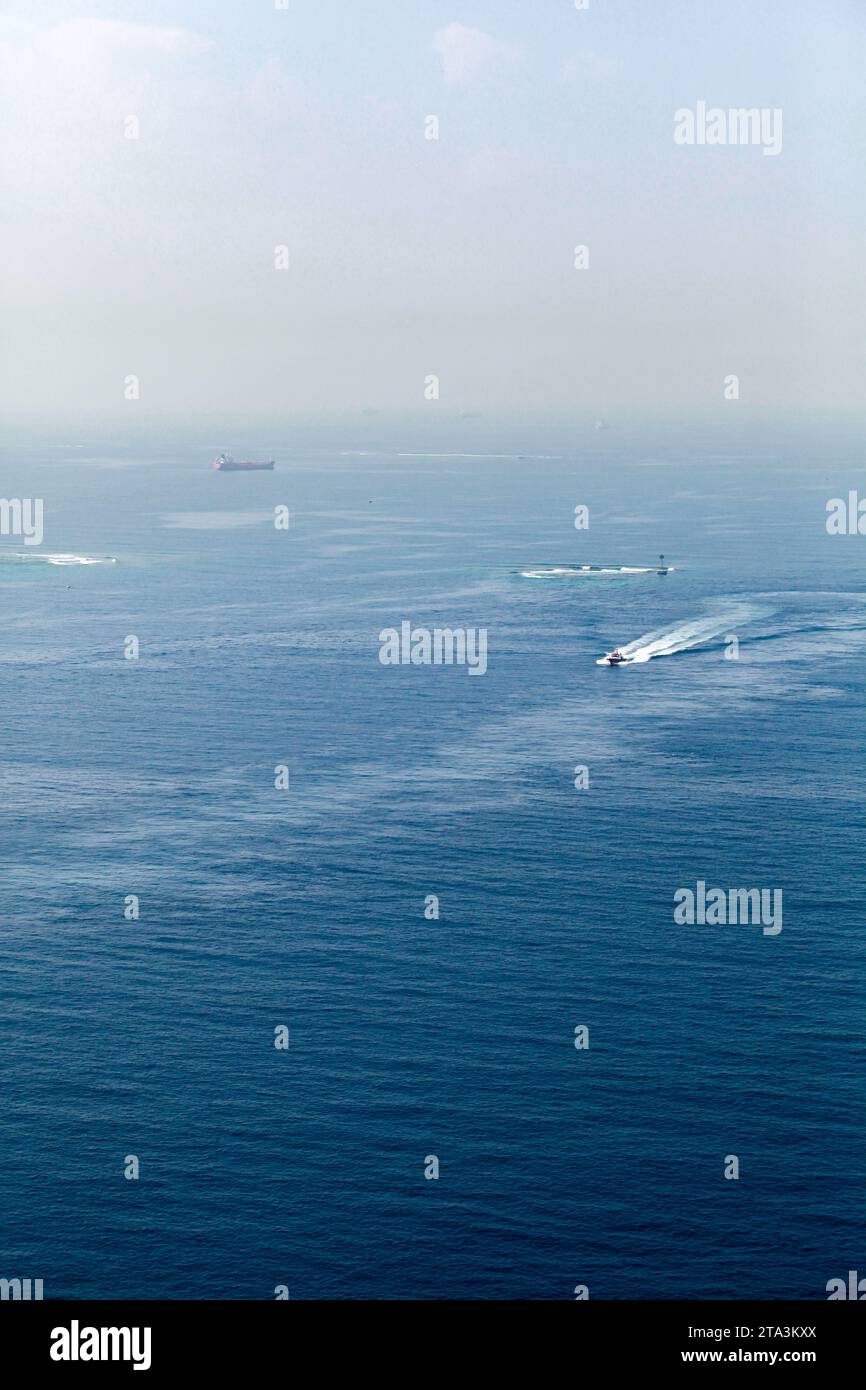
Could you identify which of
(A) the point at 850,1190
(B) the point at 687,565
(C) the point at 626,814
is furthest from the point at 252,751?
(B) the point at 687,565

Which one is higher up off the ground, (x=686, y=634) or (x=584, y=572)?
(x=584, y=572)

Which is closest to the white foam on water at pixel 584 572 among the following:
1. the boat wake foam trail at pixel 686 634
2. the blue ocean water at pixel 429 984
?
the boat wake foam trail at pixel 686 634

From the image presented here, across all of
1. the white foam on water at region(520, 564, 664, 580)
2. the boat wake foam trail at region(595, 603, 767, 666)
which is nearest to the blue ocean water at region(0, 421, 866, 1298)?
the boat wake foam trail at region(595, 603, 767, 666)

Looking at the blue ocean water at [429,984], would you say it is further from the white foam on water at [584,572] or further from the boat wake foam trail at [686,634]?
the white foam on water at [584,572]

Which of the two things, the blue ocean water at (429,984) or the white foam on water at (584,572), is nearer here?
the blue ocean water at (429,984)

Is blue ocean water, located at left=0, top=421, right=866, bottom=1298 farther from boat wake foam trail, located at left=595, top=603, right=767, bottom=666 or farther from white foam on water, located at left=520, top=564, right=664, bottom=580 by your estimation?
white foam on water, located at left=520, top=564, right=664, bottom=580

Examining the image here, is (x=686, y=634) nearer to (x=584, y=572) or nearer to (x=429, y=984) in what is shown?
(x=584, y=572)

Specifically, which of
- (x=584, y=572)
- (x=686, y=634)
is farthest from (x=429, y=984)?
(x=584, y=572)
